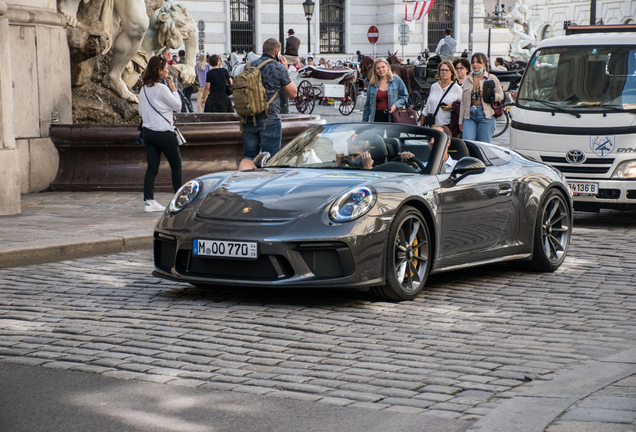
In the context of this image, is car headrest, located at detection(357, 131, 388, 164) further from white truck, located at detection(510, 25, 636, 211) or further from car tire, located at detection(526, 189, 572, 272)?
white truck, located at detection(510, 25, 636, 211)

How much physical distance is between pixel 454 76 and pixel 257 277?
24.7 ft

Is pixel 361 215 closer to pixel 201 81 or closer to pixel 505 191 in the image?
pixel 505 191

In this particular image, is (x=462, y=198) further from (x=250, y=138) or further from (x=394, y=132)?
(x=250, y=138)

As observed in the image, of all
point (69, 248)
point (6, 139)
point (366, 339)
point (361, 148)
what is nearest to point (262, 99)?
point (6, 139)

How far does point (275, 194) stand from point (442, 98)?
6.52 meters

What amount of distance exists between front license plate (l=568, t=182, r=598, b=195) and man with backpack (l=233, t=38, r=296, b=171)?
3256mm

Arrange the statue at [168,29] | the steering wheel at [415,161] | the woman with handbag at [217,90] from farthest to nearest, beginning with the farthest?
the woman with handbag at [217,90], the statue at [168,29], the steering wheel at [415,161]

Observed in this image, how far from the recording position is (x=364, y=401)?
178 inches

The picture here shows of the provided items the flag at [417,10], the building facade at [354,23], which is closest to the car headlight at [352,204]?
the building facade at [354,23]

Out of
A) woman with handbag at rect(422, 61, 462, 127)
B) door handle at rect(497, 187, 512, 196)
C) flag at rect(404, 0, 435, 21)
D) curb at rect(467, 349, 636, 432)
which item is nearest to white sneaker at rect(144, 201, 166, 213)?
woman with handbag at rect(422, 61, 462, 127)

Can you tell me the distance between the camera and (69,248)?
351 inches

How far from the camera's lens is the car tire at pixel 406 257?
6.70 m

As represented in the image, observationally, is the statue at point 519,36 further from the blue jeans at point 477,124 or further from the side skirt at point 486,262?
the side skirt at point 486,262

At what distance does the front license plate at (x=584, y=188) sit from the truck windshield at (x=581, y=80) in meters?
0.83
